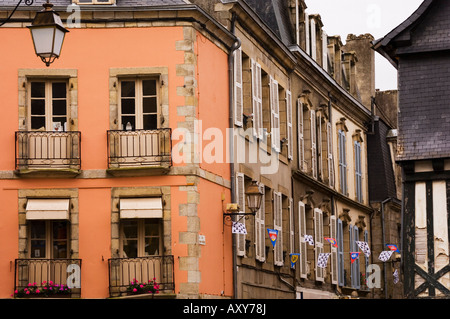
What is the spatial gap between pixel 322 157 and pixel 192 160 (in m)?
11.6

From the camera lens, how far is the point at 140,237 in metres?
20.7

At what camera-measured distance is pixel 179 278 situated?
2030 centimetres

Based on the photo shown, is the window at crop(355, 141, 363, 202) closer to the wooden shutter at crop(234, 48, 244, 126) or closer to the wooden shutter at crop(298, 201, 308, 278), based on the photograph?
the wooden shutter at crop(298, 201, 308, 278)

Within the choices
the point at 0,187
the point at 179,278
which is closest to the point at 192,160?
the point at 179,278

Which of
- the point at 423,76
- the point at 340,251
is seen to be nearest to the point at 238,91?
the point at 423,76

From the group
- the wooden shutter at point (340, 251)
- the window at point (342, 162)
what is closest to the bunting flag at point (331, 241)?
the wooden shutter at point (340, 251)

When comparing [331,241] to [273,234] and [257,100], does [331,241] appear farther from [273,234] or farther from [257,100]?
[257,100]

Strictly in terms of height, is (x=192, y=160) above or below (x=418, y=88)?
below

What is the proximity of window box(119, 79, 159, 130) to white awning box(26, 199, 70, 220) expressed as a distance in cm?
188

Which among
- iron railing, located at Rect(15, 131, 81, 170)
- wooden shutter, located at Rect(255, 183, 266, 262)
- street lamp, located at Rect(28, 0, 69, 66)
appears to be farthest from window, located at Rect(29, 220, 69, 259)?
street lamp, located at Rect(28, 0, 69, 66)

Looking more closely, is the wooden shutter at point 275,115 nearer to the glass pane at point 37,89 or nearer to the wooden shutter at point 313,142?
the wooden shutter at point 313,142

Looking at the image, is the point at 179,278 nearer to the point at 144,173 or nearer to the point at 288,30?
the point at 144,173

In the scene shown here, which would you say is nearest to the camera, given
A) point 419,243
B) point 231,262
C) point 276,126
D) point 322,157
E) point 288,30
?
point 419,243

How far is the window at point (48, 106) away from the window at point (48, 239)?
70.4 inches
